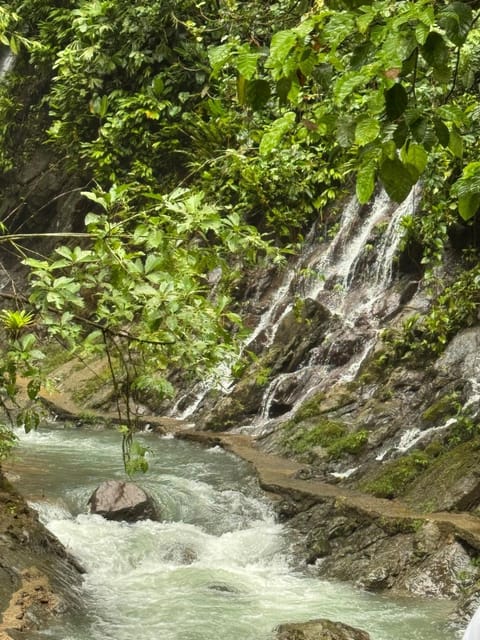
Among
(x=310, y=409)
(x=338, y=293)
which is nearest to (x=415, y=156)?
(x=310, y=409)

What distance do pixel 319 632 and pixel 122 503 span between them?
127 inches

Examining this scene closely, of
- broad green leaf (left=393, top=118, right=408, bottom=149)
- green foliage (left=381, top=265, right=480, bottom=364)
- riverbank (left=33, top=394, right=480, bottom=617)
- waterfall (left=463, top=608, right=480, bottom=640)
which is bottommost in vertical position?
riverbank (left=33, top=394, right=480, bottom=617)

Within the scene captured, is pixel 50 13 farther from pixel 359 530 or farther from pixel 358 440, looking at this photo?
pixel 359 530

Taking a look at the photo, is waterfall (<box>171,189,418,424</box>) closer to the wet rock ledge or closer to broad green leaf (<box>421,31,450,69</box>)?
the wet rock ledge

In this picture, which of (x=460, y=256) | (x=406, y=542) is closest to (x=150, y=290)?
(x=406, y=542)

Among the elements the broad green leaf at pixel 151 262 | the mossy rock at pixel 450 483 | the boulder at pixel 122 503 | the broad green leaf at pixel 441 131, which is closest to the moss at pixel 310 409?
the mossy rock at pixel 450 483

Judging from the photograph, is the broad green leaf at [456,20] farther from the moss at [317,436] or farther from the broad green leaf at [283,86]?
the moss at [317,436]

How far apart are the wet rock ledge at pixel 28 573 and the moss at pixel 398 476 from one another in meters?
2.89

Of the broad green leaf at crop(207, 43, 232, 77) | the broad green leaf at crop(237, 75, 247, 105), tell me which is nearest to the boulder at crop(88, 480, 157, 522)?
the broad green leaf at crop(237, 75, 247, 105)

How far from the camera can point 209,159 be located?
19.1 ft

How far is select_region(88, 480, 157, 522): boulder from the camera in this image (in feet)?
24.9

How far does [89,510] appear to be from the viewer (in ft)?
25.2

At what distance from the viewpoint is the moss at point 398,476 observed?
7.65 meters

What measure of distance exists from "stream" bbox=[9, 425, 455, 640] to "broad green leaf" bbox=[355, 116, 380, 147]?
3991 millimetres
